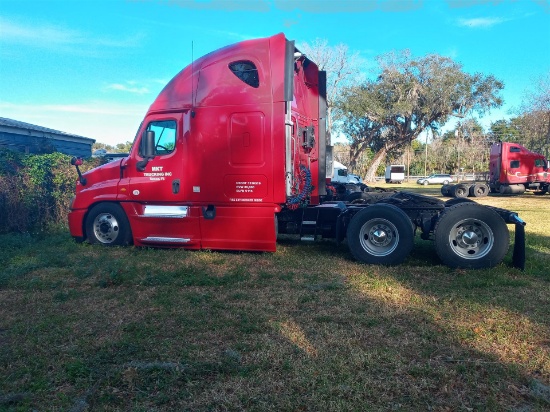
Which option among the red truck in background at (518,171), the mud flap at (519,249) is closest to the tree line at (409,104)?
the red truck in background at (518,171)

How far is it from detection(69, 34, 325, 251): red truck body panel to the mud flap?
3545 millimetres

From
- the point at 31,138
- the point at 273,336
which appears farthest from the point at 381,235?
the point at 31,138

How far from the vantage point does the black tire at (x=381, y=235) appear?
6.87 meters

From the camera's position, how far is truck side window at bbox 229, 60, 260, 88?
24.1 ft

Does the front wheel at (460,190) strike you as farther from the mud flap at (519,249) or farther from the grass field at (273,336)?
the mud flap at (519,249)

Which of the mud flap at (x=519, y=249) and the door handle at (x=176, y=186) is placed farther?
the door handle at (x=176, y=186)

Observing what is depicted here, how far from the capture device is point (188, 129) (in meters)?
7.70

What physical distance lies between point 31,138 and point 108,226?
13.0m

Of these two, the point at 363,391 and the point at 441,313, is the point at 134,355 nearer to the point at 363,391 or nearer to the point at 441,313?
the point at 363,391

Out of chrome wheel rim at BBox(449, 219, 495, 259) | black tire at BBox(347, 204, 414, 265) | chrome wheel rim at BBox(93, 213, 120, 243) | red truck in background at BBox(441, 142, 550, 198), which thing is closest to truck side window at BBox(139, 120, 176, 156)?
chrome wheel rim at BBox(93, 213, 120, 243)

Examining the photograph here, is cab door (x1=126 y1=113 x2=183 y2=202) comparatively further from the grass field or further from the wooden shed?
the wooden shed

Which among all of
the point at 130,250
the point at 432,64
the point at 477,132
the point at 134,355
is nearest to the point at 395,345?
the point at 134,355

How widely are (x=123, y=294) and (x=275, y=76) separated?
4.14 m

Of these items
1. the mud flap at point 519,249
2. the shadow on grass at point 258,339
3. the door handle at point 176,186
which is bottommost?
the shadow on grass at point 258,339
